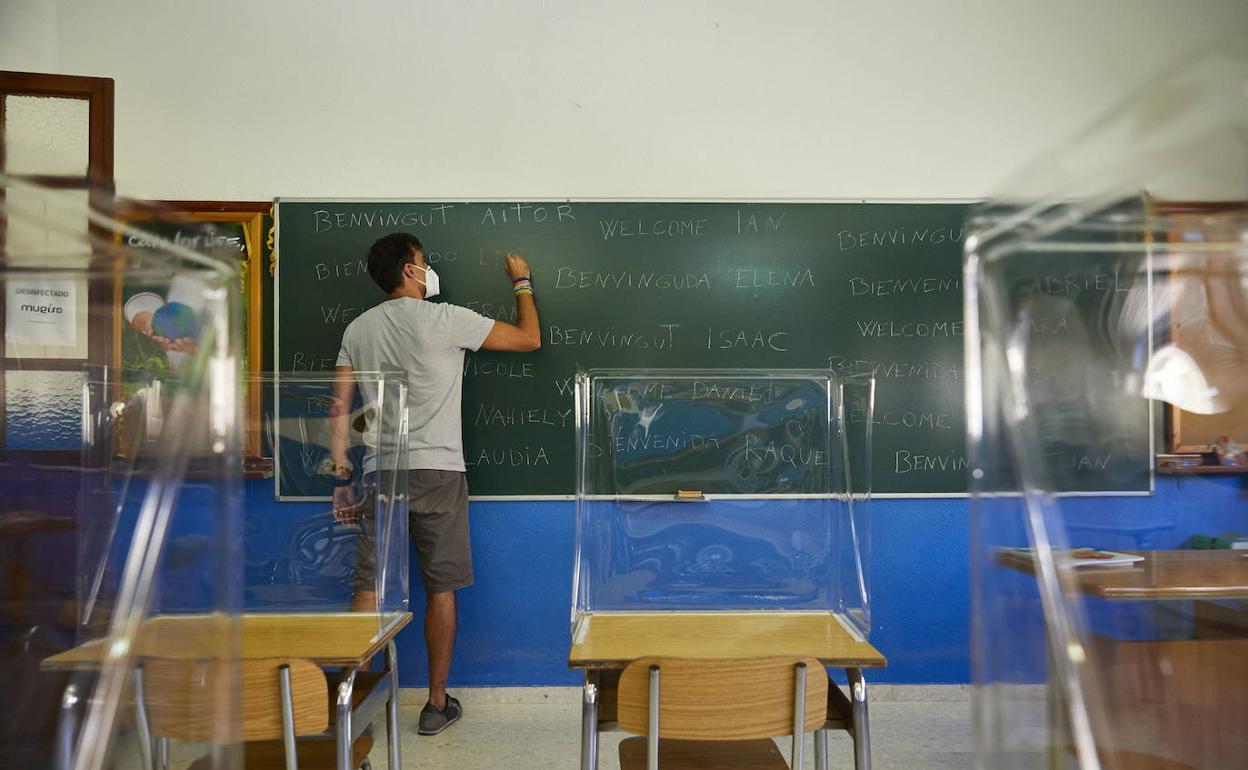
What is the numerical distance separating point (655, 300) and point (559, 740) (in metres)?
1.67

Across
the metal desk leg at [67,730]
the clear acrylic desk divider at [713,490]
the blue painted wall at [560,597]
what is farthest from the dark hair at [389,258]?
the metal desk leg at [67,730]

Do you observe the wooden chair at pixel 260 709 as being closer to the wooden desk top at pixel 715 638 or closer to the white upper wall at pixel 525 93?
the wooden desk top at pixel 715 638

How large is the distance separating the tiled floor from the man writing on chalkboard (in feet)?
0.45

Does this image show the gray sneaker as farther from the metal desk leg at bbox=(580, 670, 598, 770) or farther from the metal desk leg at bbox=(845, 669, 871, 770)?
the metal desk leg at bbox=(845, 669, 871, 770)

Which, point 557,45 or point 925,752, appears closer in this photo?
point 925,752

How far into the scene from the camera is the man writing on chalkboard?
122 inches

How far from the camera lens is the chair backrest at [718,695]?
1552 mm

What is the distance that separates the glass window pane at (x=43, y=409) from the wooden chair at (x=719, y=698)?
104 centimetres

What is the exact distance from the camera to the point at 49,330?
91cm

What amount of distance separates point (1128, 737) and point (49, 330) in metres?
1.25

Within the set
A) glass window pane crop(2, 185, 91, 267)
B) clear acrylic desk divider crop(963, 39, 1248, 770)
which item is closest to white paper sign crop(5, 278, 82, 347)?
glass window pane crop(2, 185, 91, 267)

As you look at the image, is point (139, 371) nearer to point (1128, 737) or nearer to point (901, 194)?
point (1128, 737)

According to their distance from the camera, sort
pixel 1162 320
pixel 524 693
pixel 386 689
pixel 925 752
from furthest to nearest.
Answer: pixel 524 693 → pixel 925 752 → pixel 386 689 → pixel 1162 320

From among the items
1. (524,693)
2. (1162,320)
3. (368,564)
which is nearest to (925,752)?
(524,693)
